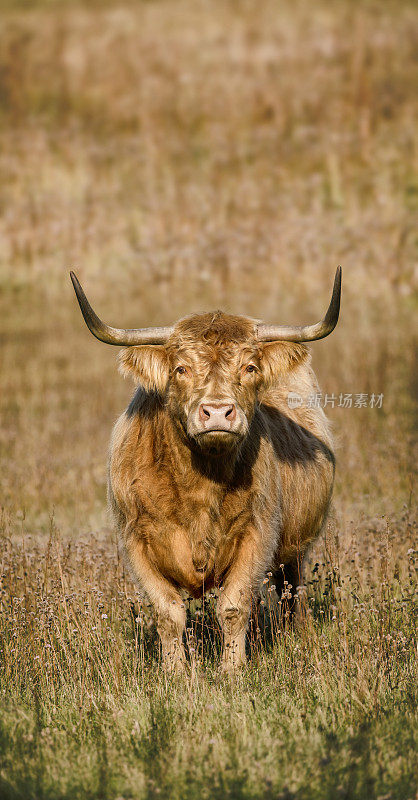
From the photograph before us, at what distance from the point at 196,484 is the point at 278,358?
2.94ft

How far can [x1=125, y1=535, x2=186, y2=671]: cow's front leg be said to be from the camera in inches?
194

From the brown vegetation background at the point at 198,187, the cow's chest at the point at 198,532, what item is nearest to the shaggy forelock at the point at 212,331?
the cow's chest at the point at 198,532

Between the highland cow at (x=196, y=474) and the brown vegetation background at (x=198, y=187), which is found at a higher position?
the brown vegetation background at (x=198, y=187)

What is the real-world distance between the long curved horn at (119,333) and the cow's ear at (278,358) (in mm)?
566

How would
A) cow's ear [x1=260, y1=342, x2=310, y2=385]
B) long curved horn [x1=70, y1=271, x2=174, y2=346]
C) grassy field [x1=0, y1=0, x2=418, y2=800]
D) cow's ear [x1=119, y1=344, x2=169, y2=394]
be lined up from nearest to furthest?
grassy field [x1=0, y1=0, x2=418, y2=800] < long curved horn [x1=70, y1=271, x2=174, y2=346] < cow's ear [x1=119, y1=344, x2=169, y2=394] < cow's ear [x1=260, y1=342, x2=310, y2=385]

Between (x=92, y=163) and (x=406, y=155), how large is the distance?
925 cm

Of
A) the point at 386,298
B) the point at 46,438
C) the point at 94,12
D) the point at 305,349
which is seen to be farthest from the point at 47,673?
the point at 94,12

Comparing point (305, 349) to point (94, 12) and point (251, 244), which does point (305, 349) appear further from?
point (94, 12)

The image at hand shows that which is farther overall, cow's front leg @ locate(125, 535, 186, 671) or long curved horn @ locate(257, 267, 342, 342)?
long curved horn @ locate(257, 267, 342, 342)

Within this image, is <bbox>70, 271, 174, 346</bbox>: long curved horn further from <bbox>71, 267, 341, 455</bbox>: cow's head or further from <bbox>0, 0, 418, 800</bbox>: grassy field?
<bbox>0, 0, 418, 800</bbox>: grassy field

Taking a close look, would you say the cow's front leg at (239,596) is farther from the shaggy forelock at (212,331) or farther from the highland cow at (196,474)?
the shaggy forelock at (212,331)

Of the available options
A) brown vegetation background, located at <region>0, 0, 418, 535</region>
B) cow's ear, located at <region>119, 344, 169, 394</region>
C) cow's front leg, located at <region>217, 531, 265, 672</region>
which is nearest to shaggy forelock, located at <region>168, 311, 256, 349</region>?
cow's ear, located at <region>119, 344, 169, 394</region>

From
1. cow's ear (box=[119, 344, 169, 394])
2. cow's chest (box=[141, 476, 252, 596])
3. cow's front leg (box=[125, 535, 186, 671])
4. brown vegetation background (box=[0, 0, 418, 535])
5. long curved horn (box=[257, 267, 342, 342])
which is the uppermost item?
brown vegetation background (box=[0, 0, 418, 535])

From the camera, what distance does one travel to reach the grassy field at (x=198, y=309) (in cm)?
381
